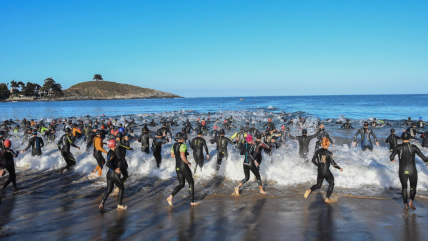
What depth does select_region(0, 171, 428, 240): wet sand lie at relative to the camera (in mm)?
5688

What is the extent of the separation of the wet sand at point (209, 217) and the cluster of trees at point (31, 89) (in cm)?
14384

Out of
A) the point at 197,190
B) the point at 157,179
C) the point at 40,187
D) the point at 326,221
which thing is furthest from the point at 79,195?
the point at 326,221

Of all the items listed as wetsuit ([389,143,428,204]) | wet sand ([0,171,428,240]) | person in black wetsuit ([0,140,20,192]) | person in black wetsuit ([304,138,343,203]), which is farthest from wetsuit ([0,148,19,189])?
wetsuit ([389,143,428,204])

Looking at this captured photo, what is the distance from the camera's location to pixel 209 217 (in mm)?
6645

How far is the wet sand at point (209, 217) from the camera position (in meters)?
5.69

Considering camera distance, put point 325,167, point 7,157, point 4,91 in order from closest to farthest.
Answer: point 325,167 → point 7,157 → point 4,91

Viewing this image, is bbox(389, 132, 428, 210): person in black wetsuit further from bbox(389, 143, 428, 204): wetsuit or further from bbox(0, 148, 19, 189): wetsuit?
bbox(0, 148, 19, 189): wetsuit

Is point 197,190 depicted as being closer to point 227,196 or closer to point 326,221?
point 227,196

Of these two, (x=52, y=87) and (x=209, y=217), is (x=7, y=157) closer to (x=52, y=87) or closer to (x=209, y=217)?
(x=209, y=217)

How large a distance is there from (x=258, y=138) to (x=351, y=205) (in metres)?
3.01

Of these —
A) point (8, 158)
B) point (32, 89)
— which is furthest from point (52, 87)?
point (8, 158)

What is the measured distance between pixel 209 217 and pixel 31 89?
151 m

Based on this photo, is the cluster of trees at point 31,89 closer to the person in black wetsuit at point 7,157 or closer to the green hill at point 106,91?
the green hill at point 106,91

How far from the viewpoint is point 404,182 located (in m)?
6.81
